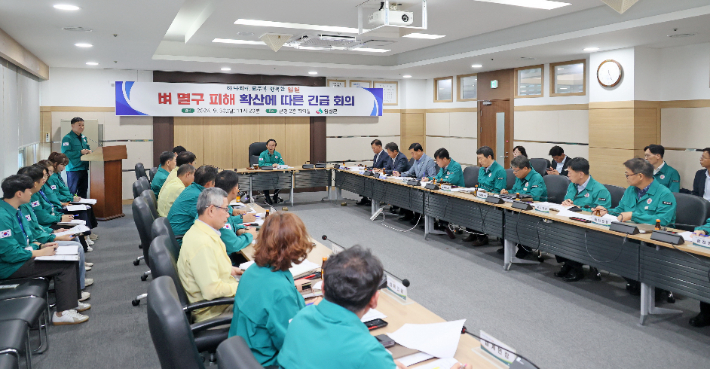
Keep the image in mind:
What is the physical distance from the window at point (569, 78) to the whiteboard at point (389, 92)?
4.13 m

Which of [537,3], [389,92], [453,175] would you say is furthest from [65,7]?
[389,92]

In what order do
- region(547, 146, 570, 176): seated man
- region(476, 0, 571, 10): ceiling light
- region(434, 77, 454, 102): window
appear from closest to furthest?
region(476, 0, 571, 10): ceiling light, region(547, 146, 570, 176): seated man, region(434, 77, 454, 102): window

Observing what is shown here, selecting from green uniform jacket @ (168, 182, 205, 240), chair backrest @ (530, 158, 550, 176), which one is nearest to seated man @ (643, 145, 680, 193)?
chair backrest @ (530, 158, 550, 176)

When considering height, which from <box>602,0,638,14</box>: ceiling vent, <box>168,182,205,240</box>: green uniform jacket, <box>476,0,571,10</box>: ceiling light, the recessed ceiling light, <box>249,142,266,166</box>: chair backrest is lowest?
<box>168,182,205,240</box>: green uniform jacket

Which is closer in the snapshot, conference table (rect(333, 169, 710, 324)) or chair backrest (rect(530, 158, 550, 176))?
conference table (rect(333, 169, 710, 324))

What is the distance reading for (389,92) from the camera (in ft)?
39.9

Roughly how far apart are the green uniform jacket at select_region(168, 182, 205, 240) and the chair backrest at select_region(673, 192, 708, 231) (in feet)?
13.7

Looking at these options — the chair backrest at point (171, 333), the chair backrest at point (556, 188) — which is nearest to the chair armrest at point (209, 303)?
the chair backrest at point (171, 333)

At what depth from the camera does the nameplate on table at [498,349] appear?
1.88m

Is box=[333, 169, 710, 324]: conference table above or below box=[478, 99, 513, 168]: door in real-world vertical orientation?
below

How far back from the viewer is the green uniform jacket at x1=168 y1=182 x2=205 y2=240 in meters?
4.31

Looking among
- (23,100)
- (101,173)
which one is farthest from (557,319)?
(23,100)

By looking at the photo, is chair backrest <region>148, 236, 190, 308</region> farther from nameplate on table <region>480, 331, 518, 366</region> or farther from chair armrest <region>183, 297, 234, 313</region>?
nameplate on table <region>480, 331, 518, 366</region>

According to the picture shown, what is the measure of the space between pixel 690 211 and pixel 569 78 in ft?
15.5
